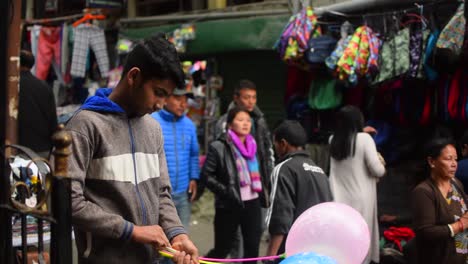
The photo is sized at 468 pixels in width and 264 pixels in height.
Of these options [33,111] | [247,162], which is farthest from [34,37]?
[247,162]

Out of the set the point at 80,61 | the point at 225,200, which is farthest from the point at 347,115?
the point at 80,61

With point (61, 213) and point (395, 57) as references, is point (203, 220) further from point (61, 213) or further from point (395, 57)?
point (61, 213)

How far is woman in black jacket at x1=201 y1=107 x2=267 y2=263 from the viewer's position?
663cm

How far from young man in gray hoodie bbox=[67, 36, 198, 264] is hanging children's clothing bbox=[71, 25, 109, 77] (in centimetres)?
901

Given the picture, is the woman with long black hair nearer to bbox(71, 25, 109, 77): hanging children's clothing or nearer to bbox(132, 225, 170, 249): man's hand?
bbox(132, 225, 170, 249): man's hand

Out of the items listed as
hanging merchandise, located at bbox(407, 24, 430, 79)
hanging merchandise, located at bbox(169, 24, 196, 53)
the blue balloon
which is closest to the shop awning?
hanging merchandise, located at bbox(169, 24, 196, 53)

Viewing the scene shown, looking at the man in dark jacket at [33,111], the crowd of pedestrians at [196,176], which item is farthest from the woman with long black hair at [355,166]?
the man in dark jacket at [33,111]

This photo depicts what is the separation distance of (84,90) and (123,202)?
32.5 ft

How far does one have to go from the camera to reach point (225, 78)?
1083cm

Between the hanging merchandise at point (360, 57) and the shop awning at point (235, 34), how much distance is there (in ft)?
6.62

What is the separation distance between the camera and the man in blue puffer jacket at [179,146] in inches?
252

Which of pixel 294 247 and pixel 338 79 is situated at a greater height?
pixel 338 79

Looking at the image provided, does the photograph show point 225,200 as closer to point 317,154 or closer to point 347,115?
point 347,115

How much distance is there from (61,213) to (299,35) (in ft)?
19.8
